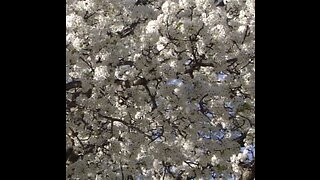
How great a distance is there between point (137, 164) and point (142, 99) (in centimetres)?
56

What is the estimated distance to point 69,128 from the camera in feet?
16.1

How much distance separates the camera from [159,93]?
493cm

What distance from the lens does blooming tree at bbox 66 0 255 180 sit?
4895 mm

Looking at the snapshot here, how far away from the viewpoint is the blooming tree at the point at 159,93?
4895mm
